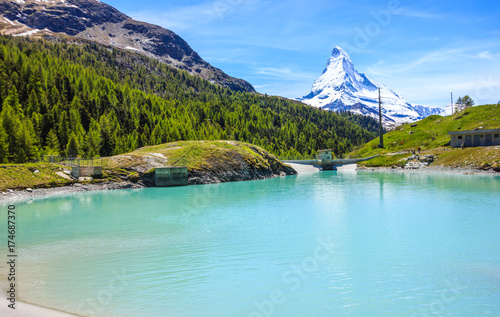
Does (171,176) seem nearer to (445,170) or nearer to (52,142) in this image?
(52,142)

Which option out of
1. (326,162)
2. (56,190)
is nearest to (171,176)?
(56,190)

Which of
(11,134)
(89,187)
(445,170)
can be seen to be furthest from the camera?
(445,170)

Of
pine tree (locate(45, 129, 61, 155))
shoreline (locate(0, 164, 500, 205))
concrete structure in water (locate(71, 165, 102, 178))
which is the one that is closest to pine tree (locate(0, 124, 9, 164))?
concrete structure in water (locate(71, 165, 102, 178))

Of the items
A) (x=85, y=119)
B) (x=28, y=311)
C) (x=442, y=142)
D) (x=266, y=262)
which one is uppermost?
(x=85, y=119)

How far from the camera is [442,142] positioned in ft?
383

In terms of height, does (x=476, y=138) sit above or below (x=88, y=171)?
above

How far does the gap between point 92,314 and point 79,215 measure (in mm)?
25328

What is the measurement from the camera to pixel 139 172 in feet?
213

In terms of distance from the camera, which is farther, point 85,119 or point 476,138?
point 85,119

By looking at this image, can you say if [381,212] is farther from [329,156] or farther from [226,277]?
[329,156]

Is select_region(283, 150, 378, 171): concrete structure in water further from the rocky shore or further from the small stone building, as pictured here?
the rocky shore

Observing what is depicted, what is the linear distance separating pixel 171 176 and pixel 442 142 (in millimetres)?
100757

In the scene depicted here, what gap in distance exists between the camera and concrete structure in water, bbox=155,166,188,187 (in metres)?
65.9

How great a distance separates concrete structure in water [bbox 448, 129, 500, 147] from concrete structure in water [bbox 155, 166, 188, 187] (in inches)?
3519
